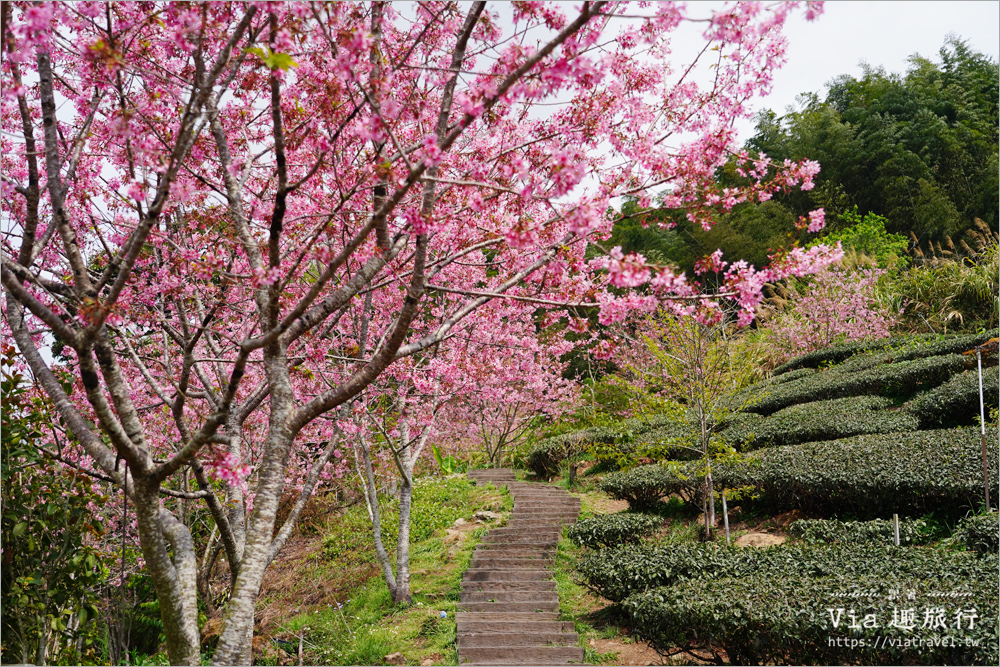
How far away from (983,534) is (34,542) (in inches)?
245

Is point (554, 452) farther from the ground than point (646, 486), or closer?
farther from the ground

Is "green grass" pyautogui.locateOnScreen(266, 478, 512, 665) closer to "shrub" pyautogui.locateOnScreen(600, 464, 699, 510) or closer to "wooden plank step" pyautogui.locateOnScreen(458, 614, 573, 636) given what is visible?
"wooden plank step" pyautogui.locateOnScreen(458, 614, 573, 636)

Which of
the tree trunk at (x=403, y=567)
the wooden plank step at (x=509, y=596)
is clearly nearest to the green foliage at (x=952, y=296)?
the wooden plank step at (x=509, y=596)

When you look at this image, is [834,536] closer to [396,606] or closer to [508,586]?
[508,586]

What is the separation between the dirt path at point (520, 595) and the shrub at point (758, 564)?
543 mm

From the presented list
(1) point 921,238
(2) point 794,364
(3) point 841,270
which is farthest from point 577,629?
(1) point 921,238

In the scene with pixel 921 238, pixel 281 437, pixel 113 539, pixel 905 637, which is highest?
pixel 921 238

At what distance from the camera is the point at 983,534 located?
489 cm

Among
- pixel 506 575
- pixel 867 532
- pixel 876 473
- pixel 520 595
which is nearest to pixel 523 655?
pixel 520 595

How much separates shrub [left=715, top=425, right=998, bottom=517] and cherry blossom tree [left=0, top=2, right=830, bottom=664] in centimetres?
391

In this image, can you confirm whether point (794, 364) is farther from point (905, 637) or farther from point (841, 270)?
point (905, 637)

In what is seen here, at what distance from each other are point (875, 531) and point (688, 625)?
2331 mm

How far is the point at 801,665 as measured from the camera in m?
3.83

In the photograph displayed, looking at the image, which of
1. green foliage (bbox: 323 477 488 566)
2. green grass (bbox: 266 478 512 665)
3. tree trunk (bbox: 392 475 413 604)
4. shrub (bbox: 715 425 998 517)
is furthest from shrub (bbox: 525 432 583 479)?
tree trunk (bbox: 392 475 413 604)
